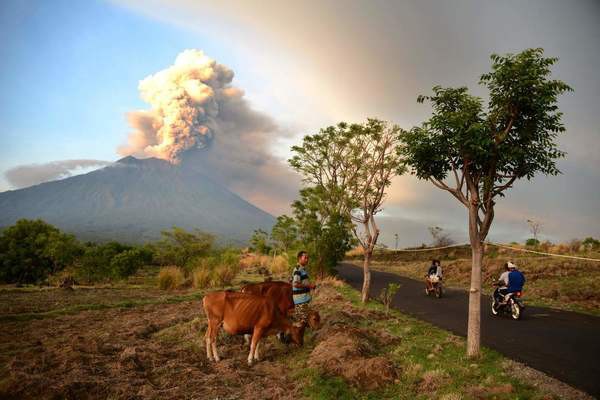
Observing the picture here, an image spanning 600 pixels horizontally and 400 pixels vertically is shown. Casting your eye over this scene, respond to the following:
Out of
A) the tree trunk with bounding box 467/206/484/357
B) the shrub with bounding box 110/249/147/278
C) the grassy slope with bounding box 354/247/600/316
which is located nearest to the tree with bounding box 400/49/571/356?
the tree trunk with bounding box 467/206/484/357

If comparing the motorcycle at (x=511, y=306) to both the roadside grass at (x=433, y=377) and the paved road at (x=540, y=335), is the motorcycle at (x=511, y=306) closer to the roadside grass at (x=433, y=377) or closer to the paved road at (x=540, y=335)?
the paved road at (x=540, y=335)

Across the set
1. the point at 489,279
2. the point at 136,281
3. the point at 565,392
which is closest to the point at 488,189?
the point at 565,392

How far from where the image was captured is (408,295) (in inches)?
839

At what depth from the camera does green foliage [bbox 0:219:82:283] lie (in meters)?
35.6

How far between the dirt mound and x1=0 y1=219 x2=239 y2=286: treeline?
21267 mm

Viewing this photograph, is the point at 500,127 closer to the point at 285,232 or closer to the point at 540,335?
the point at 540,335

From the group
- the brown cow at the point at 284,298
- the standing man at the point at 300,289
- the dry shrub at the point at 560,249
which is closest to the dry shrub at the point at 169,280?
the brown cow at the point at 284,298

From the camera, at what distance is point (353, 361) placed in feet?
26.0

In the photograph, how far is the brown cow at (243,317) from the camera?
8.91m

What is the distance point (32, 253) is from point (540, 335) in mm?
42904

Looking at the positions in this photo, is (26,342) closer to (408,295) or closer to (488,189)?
(488,189)

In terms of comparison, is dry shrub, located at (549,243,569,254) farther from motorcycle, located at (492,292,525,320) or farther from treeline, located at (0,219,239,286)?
treeline, located at (0,219,239,286)

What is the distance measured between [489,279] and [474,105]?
71.5 feet

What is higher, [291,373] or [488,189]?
[488,189]
